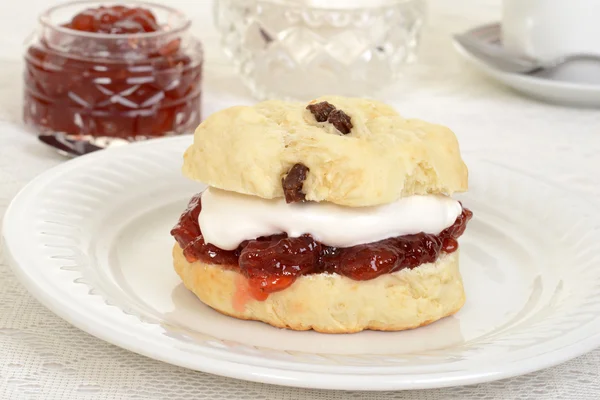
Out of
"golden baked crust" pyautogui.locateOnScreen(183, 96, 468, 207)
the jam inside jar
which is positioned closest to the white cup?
the jam inside jar

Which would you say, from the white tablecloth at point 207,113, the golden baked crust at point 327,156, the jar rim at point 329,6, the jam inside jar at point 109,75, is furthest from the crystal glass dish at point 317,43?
the golden baked crust at point 327,156

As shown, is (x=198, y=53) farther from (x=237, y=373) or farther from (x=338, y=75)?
(x=237, y=373)

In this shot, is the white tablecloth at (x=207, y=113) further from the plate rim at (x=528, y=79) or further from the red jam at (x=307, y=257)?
the red jam at (x=307, y=257)

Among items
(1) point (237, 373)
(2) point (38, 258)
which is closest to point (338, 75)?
(2) point (38, 258)

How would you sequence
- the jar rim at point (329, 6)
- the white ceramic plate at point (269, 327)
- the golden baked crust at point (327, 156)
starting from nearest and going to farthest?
the white ceramic plate at point (269, 327) → the golden baked crust at point (327, 156) → the jar rim at point (329, 6)

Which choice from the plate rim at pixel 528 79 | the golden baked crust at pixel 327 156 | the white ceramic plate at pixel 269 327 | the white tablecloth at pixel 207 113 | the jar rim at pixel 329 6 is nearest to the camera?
the white ceramic plate at pixel 269 327

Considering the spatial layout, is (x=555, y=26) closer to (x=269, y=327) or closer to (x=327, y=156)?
(x=327, y=156)

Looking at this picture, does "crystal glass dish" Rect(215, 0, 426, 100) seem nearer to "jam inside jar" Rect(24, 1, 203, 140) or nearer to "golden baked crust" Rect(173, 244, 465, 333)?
"jam inside jar" Rect(24, 1, 203, 140)

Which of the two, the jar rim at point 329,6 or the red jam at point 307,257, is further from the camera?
the jar rim at point 329,6
